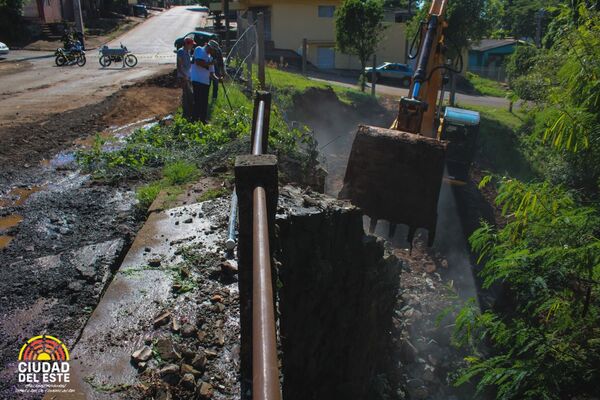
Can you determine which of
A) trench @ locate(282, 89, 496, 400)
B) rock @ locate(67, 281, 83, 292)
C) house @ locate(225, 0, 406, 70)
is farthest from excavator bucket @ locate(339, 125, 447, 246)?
house @ locate(225, 0, 406, 70)

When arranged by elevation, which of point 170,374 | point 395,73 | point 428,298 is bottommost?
point 428,298

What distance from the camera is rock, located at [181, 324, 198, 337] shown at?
3.49 metres

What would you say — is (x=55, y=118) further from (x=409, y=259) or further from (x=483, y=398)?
(x=483, y=398)

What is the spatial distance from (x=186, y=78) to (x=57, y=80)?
9810 mm

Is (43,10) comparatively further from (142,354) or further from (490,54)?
(490,54)

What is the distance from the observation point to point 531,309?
4.39m

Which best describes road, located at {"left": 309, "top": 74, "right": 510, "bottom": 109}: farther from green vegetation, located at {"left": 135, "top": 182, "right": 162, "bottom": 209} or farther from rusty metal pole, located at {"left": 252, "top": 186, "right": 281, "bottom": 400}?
rusty metal pole, located at {"left": 252, "top": 186, "right": 281, "bottom": 400}

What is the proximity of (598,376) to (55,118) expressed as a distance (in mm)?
10958

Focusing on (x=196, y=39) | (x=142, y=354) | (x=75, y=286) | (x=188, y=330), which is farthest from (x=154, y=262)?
(x=196, y=39)

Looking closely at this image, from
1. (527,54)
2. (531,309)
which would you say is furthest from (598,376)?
(527,54)

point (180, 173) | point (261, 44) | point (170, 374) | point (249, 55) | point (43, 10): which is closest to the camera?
point (170, 374)

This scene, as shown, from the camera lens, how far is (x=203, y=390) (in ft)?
9.80

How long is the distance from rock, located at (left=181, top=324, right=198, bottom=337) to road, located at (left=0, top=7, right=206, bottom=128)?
8648mm

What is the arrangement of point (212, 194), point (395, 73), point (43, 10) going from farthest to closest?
1. point (43, 10)
2. point (395, 73)
3. point (212, 194)
